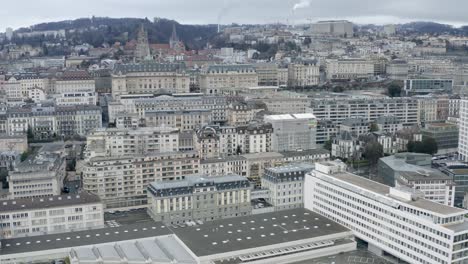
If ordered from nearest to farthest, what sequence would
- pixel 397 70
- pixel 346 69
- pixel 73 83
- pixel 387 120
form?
pixel 387 120, pixel 73 83, pixel 397 70, pixel 346 69

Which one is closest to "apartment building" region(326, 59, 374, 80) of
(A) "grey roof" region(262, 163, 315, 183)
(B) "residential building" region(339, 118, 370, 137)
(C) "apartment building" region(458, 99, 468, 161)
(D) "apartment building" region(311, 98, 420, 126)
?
(D) "apartment building" region(311, 98, 420, 126)

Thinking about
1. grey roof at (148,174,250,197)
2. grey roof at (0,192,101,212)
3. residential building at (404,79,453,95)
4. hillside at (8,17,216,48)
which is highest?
hillside at (8,17,216,48)

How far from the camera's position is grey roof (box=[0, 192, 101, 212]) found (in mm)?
26609

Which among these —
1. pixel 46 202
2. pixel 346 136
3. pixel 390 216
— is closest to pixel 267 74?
pixel 346 136

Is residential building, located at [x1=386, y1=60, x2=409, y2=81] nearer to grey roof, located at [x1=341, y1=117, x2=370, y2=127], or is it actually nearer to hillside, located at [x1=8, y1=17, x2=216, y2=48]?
grey roof, located at [x1=341, y1=117, x2=370, y2=127]

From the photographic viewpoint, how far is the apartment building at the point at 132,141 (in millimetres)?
36375

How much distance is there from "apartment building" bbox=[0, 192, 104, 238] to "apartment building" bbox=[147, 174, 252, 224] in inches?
109

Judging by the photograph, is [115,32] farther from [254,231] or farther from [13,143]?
[254,231]

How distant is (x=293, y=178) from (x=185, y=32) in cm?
9886

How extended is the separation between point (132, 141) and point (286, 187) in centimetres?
1123

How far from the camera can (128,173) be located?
31.8 metres

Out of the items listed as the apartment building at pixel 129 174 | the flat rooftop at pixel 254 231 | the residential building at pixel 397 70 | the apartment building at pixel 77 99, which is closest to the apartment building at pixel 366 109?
the apartment building at pixel 129 174

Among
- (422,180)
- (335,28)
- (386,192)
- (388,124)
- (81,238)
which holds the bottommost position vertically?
(81,238)

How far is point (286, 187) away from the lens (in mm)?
30438
